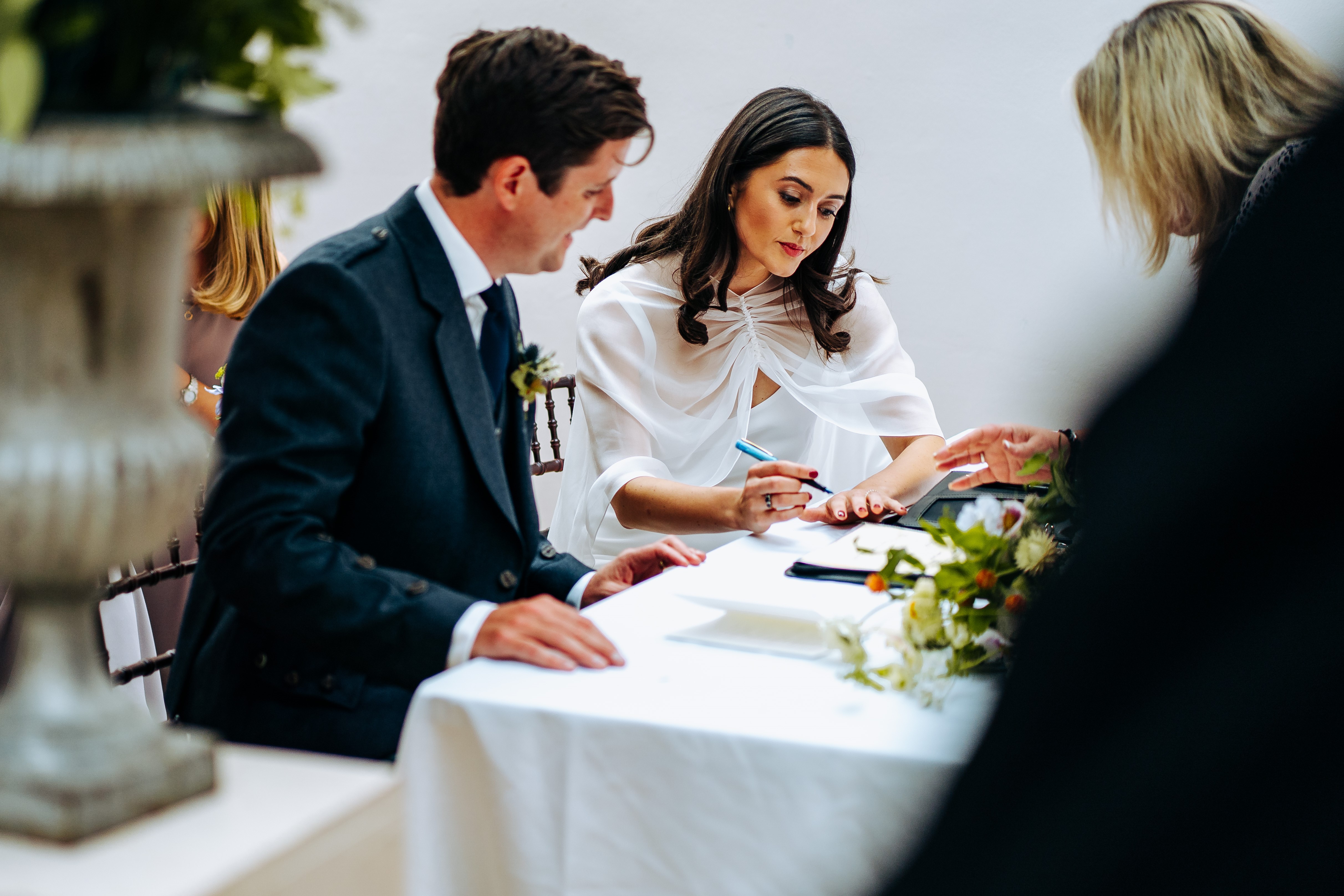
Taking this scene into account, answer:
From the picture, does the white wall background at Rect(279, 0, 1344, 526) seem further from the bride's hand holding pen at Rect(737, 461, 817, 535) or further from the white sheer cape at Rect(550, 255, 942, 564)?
the bride's hand holding pen at Rect(737, 461, 817, 535)

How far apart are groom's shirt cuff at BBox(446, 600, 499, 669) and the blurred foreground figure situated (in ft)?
3.17

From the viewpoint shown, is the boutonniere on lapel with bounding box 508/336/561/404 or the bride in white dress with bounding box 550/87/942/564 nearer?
the boutonniere on lapel with bounding box 508/336/561/404

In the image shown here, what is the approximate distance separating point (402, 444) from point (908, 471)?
56.8 inches

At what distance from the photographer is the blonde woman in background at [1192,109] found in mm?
1638

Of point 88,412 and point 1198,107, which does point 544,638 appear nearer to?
point 88,412

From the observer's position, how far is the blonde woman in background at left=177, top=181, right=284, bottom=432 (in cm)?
262

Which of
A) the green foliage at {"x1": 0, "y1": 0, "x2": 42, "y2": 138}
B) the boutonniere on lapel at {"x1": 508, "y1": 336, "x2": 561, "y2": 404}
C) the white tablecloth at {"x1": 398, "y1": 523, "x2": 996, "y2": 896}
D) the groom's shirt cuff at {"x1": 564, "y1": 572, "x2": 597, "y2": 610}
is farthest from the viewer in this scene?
the groom's shirt cuff at {"x1": 564, "y1": 572, "x2": 597, "y2": 610}

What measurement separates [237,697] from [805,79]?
3.27 metres

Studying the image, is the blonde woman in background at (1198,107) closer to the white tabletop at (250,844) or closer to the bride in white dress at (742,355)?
the bride in white dress at (742,355)

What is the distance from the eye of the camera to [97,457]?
2.13 feet

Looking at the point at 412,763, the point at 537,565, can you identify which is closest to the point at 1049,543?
the point at 412,763

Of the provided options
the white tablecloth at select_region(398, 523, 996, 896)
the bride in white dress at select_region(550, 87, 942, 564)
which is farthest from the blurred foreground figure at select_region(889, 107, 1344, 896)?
the bride in white dress at select_region(550, 87, 942, 564)

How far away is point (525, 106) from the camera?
1439 millimetres

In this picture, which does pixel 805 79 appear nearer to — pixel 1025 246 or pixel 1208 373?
pixel 1025 246
